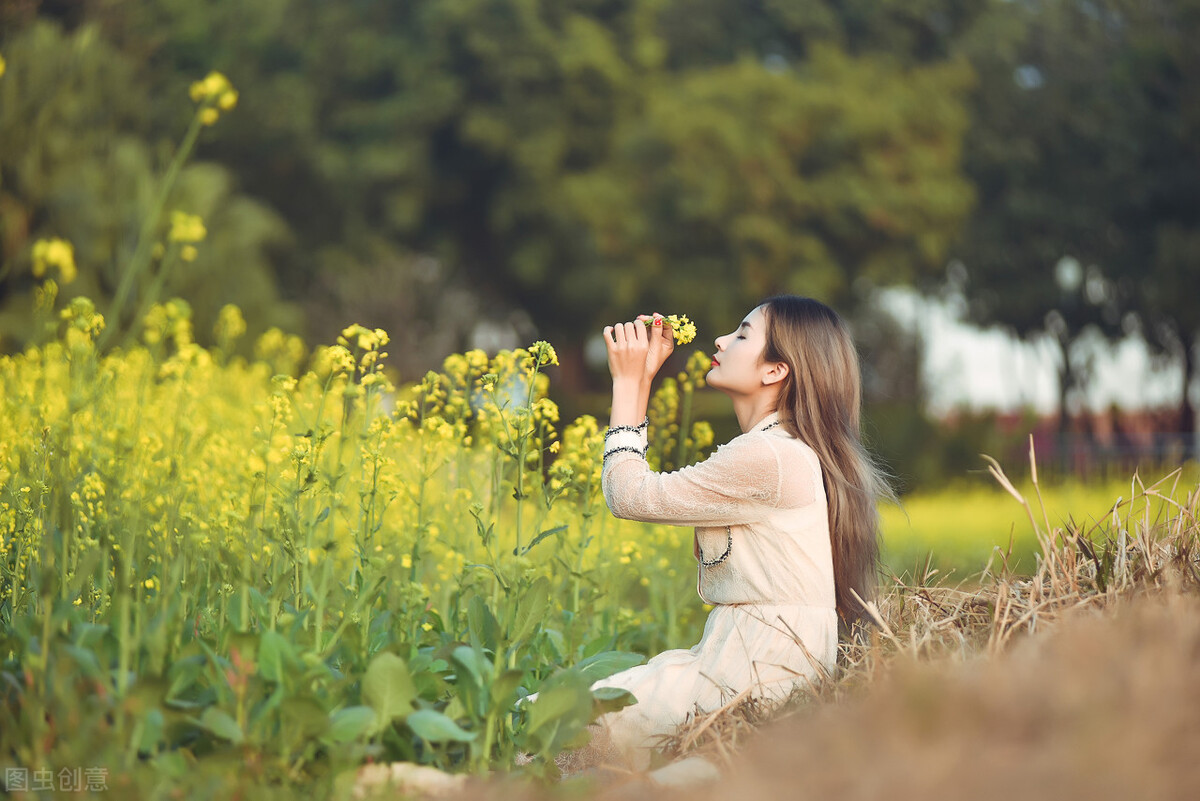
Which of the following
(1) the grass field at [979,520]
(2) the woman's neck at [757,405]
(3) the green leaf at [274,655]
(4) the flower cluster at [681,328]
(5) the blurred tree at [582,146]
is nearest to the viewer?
(3) the green leaf at [274,655]

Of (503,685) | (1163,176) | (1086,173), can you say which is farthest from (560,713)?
(1086,173)

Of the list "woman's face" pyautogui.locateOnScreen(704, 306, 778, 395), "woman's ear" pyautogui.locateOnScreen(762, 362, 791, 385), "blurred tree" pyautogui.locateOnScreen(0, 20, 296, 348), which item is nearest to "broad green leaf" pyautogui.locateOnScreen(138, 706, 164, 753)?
"woman's face" pyautogui.locateOnScreen(704, 306, 778, 395)

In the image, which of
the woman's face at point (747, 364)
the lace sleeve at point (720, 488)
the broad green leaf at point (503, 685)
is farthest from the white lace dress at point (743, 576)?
the broad green leaf at point (503, 685)

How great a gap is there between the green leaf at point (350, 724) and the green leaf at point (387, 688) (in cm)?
7

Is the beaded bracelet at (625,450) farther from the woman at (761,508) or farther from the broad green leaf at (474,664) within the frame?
the broad green leaf at (474,664)

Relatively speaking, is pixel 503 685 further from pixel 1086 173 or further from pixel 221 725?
pixel 1086 173

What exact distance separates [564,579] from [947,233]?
18.5 m

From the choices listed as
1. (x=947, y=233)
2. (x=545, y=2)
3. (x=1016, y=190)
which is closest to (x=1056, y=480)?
(x=947, y=233)

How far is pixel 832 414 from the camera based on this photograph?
2.89 m

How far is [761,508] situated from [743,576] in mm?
176

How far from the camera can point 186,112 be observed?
63.6ft

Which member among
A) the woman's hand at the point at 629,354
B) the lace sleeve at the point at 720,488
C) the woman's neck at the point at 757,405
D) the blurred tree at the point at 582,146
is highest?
the blurred tree at the point at 582,146

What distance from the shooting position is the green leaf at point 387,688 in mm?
2301

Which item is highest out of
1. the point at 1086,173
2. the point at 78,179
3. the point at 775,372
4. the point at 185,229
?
the point at 1086,173
